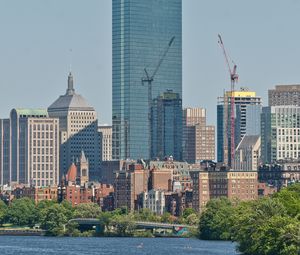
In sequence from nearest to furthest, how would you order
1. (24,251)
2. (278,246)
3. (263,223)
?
1. (278,246)
2. (263,223)
3. (24,251)

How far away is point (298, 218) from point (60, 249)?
112 feet

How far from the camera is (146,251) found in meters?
186

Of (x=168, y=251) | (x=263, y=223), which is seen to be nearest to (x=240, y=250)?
(x=263, y=223)

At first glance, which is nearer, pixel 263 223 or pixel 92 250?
pixel 263 223

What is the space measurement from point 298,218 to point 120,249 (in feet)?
98.6

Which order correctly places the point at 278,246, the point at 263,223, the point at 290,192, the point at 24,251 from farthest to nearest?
the point at 290,192
the point at 24,251
the point at 263,223
the point at 278,246

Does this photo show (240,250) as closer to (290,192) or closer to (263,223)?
(263,223)

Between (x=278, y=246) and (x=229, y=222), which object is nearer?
(x=278, y=246)

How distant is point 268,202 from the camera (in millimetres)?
173875

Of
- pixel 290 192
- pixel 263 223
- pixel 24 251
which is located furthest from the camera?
pixel 290 192

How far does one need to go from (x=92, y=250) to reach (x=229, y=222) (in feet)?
53.0

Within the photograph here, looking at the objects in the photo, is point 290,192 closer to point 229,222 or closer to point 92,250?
point 229,222

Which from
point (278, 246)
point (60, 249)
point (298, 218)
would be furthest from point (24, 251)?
point (278, 246)

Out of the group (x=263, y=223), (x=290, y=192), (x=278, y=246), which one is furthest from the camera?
(x=290, y=192)
